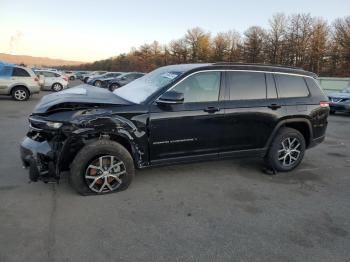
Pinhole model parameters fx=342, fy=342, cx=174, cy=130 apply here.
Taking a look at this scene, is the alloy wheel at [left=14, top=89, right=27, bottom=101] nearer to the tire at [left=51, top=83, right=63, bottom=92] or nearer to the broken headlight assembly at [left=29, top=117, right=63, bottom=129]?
the tire at [left=51, top=83, right=63, bottom=92]

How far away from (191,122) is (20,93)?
47.1 feet

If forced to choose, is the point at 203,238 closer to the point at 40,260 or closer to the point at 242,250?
the point at 242,250

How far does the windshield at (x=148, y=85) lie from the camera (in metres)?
4.91

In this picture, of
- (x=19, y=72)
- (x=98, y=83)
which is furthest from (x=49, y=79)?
(x=19, y=72)

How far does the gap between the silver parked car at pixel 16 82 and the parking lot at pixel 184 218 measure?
1196 cm

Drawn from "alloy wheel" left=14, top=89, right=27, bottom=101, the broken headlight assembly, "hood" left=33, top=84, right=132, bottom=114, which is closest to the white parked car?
"alloy wheel" left=14, top=89, right=27, bottom=101

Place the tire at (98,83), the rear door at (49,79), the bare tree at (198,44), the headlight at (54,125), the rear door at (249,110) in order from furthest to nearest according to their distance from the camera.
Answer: the bare tree at (198,44)
the tire at (98,83)
the rear door at (49,79)
the rear door at (249,110)
the headlight at (54,125)

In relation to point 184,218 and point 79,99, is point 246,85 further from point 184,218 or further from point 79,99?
point 79,99

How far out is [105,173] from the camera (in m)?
4.53

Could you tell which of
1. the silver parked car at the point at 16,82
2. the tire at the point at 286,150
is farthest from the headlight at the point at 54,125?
the silver parked car at the point at 16,82

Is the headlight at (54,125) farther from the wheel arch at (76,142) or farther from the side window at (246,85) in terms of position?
the side window at (246,85)

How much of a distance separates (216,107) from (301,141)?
74.1 inches

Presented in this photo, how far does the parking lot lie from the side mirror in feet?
4.13

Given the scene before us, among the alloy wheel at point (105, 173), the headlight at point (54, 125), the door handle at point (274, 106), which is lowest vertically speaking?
the alloy wheel at point (105, 173)
